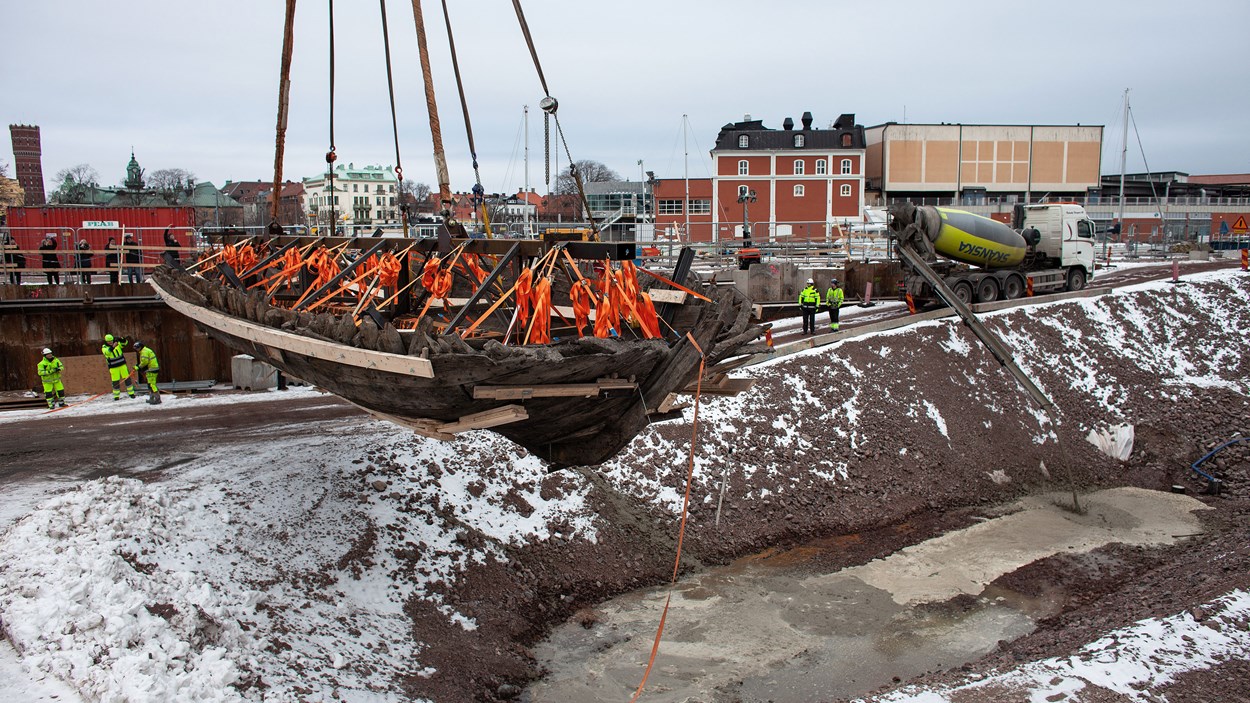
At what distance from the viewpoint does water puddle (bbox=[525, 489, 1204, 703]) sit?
30.5ft

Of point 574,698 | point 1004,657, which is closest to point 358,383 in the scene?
point 574,698

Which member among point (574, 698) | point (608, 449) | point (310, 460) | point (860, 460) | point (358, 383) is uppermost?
point (358, 383)

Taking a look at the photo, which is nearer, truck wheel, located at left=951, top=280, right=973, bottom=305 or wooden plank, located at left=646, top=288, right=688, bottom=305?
wooden plank, located at left=646, top=288, right=688, bottom=305

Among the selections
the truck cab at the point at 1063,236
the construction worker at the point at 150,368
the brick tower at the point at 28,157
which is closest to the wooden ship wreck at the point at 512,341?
the construction worker at the point at 150,368

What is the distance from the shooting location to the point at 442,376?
6.36 meters

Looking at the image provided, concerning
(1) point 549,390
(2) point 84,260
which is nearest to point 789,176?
(2) point 84,260

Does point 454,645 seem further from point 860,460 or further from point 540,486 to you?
point 860,460

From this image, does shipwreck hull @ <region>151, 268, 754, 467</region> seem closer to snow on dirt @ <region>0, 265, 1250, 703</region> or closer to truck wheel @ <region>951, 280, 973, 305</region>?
snow on dirt @ <region>0, 265, 1250, 703</region>

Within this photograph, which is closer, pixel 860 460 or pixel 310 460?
pixel 310 460

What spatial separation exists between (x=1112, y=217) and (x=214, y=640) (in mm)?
67911

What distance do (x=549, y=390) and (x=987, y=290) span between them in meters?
18.9

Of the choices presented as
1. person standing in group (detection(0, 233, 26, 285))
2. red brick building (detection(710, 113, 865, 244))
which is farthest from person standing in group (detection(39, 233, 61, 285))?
red brick building (detection(710, 113, 865, 244))

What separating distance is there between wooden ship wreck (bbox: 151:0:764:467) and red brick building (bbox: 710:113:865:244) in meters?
48.0

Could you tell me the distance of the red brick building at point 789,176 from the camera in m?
55.7
